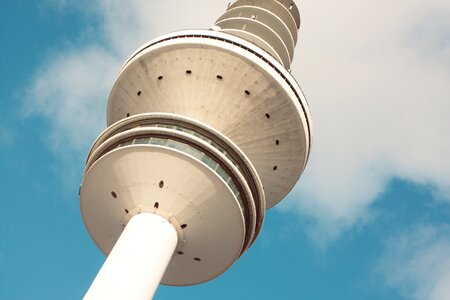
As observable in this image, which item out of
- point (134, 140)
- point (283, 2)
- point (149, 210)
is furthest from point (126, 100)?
point (283, 2)

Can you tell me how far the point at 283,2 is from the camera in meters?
44.8

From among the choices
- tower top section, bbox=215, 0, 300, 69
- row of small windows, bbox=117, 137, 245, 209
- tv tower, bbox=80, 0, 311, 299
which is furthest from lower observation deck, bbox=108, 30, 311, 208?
tower top section, bbox=215, 0, 300, 69

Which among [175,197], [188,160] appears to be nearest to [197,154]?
[188,160]

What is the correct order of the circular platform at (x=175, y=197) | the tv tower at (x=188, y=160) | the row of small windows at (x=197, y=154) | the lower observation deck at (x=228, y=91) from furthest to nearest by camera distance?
the lower observation deck at (x=228, y=91), the row of small windows at (x=197, y=154), the circular platform at (x=175, y=197), the tv tower at (x=188, y=160)

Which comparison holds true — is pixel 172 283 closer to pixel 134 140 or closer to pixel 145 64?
pixel 134 140

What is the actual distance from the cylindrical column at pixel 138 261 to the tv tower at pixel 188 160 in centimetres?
5

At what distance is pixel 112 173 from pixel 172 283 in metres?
7.68

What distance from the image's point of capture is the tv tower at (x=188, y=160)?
23250 millimetres

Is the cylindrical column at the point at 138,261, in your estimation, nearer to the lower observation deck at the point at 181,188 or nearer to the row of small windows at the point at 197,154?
the lower observation deck at the point at 181,188

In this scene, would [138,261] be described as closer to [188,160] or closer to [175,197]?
[175,197]

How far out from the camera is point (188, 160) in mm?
23484

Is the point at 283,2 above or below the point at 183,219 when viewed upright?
above

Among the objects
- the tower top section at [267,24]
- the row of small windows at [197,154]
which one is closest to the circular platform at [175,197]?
the row of small windows at [197,154]

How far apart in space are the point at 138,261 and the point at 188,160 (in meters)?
5.24
